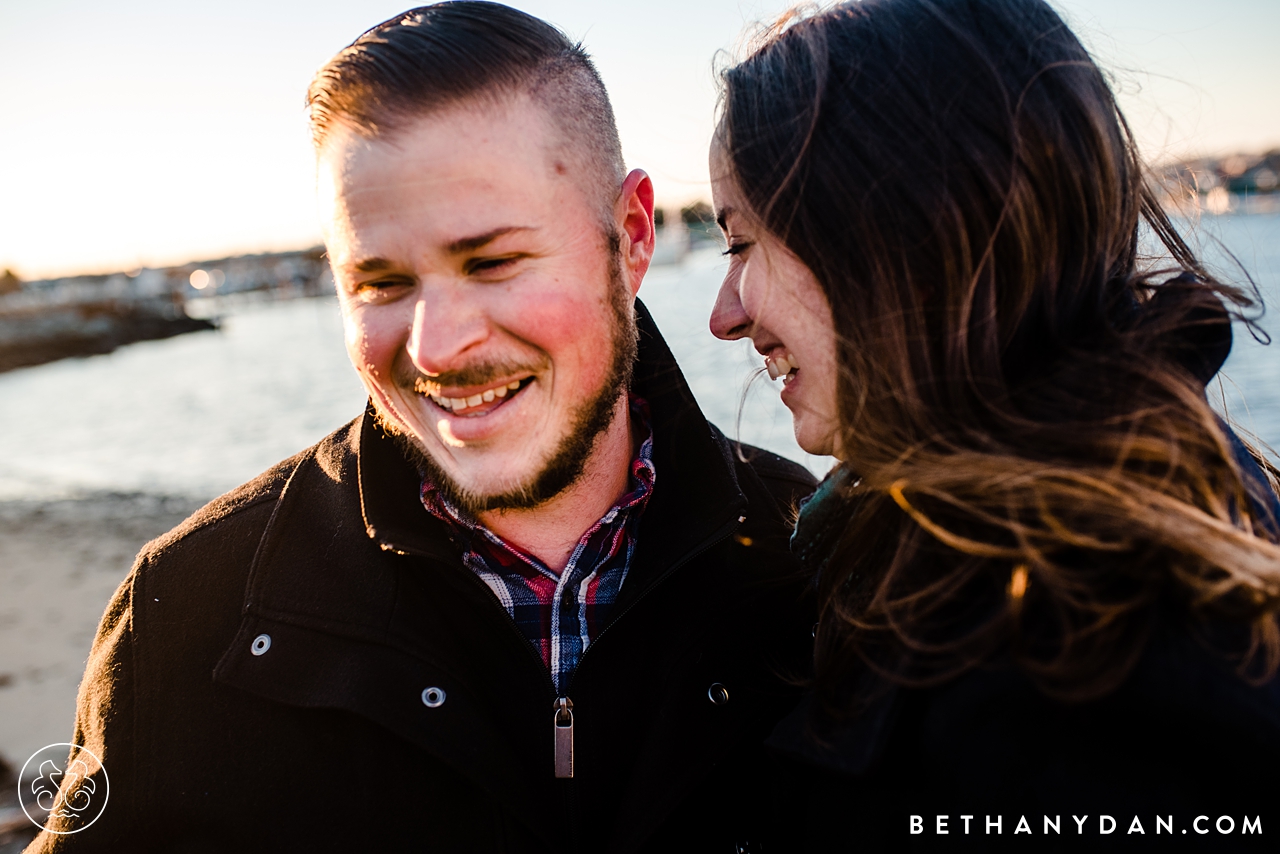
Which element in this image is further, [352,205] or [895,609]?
[352,205]

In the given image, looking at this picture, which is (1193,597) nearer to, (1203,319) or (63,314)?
(1203,319)

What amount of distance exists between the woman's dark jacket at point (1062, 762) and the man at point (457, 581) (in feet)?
1.58

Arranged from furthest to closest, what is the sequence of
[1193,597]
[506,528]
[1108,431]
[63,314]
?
[63,314] → [506,528] → [1108,431] → [1193,597]

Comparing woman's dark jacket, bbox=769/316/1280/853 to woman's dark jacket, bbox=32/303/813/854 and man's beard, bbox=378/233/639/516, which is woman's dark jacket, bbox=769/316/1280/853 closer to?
woman's dark jacket, bbox=32/303/813/854

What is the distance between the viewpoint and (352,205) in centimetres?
199

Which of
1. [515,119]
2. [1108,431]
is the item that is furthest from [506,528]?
[1108,431]

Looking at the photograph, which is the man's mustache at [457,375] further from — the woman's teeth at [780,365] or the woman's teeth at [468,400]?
the woman's teeth at [780,365]

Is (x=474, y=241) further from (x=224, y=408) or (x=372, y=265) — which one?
(x=224, y=408)

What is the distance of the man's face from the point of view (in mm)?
1964

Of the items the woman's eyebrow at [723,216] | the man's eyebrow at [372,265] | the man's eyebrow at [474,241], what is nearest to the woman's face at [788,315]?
the woman's eyebrow at [723,216]

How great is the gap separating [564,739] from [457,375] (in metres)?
0.92

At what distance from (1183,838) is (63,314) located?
2402 inches

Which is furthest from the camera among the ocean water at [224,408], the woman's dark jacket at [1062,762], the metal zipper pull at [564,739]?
the ocean water at [224,408]

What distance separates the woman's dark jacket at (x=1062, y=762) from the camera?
1217 millimetres
